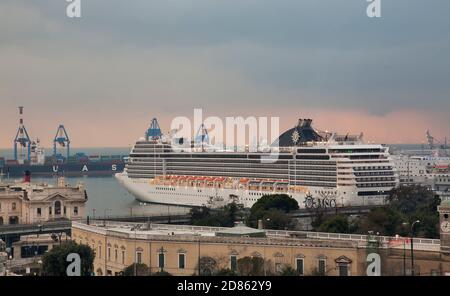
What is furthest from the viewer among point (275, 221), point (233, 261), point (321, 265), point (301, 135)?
point (301, 135)

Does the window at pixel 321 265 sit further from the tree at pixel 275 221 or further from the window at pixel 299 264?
the tree at pixel 275 221

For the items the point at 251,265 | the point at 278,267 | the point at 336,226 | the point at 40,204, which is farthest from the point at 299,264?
the point at 40,204

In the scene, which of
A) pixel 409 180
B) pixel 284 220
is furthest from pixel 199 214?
pixel 409 180

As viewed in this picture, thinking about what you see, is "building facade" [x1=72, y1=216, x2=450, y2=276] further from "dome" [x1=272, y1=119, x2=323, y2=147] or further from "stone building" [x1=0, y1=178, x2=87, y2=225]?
A: "dome" [x1=272, y1=119, x2=323, y2=147]

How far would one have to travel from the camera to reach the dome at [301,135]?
4572 centimetres

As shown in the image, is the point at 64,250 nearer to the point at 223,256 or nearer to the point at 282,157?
the point at 223,256

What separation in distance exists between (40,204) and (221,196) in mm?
15344

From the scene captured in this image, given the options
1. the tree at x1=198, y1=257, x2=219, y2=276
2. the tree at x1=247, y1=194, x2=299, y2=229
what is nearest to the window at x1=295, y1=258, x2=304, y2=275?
the tree at x1=198, y1=257, x2=219, y2=276

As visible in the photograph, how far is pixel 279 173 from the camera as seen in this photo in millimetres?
44469

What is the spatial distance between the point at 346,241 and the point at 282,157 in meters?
29.2

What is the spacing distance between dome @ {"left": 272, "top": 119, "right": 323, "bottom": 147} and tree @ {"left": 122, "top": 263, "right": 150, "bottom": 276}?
29.8 m

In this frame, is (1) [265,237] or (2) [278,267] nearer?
(2) [278,267]

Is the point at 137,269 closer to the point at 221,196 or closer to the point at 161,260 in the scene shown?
the point at 161,260

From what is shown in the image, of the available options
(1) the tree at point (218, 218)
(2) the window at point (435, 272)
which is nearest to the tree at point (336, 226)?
(1) the tree at point (218, 218)
